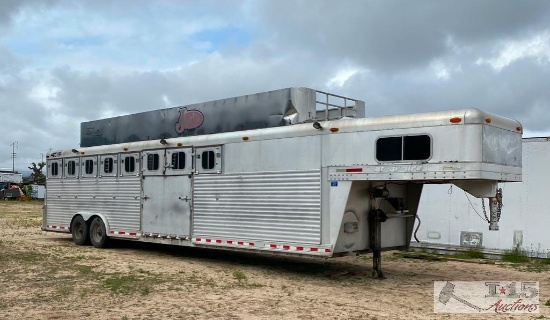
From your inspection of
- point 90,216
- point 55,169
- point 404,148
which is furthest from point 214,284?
point 55,169

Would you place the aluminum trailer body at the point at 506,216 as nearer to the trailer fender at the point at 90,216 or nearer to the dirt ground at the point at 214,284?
the dirt ground at the point at 214,284

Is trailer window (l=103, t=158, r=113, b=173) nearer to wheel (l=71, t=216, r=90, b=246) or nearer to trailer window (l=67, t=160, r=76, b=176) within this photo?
trailer window (l=67, t=160, r=76, b=176)

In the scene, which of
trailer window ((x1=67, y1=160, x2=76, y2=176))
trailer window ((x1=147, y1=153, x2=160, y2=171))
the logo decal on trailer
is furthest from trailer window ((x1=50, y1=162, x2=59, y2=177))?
the logo decal on trailer

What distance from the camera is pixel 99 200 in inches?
576

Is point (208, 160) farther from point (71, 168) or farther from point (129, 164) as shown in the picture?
point (71, 168)

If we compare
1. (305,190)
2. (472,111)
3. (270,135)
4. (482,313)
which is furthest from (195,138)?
(482,313)

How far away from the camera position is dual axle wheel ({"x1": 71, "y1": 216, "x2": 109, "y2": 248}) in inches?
573

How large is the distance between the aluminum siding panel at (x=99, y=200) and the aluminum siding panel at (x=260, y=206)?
7.60 feet

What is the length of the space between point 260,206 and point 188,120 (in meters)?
3.22

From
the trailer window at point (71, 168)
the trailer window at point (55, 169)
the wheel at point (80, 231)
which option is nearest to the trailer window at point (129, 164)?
the wheel at point (80, 231)

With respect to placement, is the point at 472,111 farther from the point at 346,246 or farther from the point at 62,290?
the point at 62,290

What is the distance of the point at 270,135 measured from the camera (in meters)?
10.8

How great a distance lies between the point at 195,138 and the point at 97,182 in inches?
156

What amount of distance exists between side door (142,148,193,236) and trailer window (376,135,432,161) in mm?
4620
